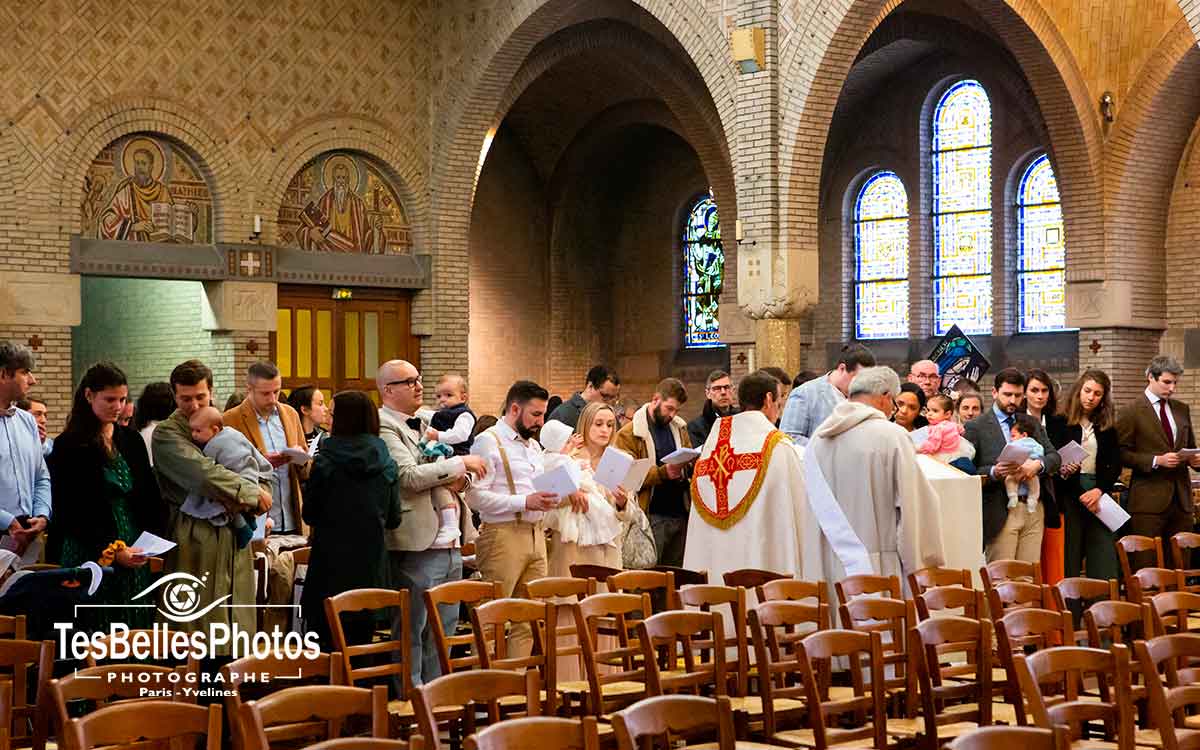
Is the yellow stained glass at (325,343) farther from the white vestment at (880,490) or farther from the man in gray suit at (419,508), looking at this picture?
the white vestment at (880,490)

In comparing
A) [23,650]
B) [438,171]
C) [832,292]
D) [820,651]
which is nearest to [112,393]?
[23,650]

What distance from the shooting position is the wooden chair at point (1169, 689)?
15.3ft

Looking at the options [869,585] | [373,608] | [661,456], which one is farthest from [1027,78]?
[373,608]

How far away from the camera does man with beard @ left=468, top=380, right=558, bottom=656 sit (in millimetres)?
8023

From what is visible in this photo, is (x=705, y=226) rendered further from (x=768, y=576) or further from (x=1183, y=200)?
(x=768, y=576)

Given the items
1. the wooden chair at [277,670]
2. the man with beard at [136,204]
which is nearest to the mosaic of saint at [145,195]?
the man with beard at [136,204]

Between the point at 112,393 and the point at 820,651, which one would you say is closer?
the point at 820,651

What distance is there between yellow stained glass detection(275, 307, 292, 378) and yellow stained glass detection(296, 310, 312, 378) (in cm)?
10

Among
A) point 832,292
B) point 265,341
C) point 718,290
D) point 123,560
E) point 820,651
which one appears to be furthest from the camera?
point 718,290

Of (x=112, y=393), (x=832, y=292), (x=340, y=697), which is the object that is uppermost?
(x=832, y=292)

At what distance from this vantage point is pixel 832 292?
21844mm

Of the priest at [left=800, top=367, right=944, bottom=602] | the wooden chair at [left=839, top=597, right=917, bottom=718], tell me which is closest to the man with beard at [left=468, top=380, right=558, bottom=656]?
the priest at [left=800, top=367, right=944, bottom=602]

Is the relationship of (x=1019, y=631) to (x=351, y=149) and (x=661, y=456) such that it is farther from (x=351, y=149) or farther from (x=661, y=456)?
(x=351, y=149)

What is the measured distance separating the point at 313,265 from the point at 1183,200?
32.4 ft
